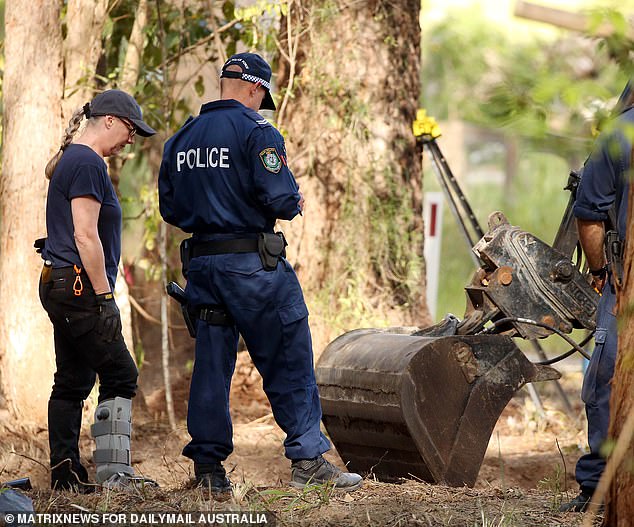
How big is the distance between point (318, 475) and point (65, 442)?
118 centimetres

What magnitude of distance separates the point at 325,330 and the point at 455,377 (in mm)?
2401

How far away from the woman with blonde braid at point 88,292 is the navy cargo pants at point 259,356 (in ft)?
1.32

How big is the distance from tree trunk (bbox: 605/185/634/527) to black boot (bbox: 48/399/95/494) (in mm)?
2469

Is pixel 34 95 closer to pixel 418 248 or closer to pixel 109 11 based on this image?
pixel 109 11

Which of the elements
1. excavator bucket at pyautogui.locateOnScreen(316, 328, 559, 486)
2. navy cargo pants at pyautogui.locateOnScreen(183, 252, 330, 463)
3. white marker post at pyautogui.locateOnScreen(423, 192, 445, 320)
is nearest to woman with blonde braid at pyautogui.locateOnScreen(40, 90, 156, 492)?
navy cargo pants at pyautogui.locateOnScreen(183, 252, 330, 463)

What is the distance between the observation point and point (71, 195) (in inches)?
174

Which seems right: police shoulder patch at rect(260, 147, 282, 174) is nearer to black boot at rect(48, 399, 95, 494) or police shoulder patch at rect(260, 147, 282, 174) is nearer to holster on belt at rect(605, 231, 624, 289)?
holster on belt at rect(605, 231, 624, 289)

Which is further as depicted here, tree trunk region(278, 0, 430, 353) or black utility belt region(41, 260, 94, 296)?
tree trunk region(278, 0, 430, 353)

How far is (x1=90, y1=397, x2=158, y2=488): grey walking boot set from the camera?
467 centimetres

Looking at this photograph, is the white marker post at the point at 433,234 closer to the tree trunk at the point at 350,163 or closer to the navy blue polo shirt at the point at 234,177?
the tree trunk at the point at 350,163

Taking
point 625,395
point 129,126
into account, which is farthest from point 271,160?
point 625,395

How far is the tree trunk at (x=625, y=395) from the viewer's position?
3029 mm

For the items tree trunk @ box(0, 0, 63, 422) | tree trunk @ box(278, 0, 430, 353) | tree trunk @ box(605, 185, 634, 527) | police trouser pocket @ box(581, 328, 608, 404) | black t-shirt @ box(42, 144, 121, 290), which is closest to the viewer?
tree trunk @ box(605, 185, 634, 527)

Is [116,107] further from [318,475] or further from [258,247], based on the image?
[318,475]
